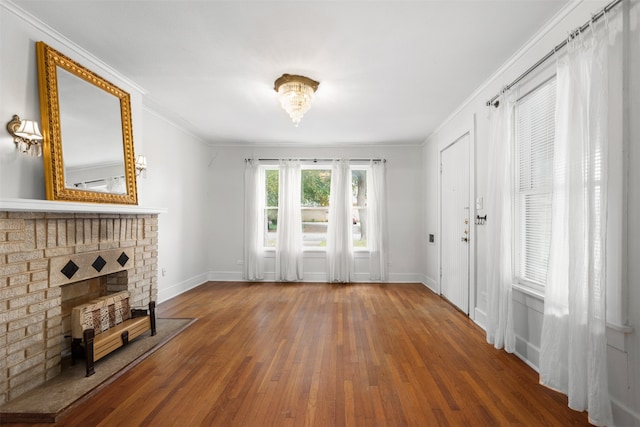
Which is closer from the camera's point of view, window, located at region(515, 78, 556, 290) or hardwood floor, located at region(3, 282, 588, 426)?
hardwood floor, located at region(3, 282, 588, 426)

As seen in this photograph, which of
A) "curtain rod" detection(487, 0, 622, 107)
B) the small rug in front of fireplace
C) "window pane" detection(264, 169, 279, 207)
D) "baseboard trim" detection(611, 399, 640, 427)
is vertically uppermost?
"curtain rod" detection(487, 0, 622, 107)

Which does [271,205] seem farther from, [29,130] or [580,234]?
[580,234]

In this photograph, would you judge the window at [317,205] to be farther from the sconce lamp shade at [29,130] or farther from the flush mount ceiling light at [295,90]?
the sconce lamp shade at [29,130]

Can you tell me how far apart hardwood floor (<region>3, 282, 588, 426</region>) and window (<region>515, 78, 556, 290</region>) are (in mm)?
891

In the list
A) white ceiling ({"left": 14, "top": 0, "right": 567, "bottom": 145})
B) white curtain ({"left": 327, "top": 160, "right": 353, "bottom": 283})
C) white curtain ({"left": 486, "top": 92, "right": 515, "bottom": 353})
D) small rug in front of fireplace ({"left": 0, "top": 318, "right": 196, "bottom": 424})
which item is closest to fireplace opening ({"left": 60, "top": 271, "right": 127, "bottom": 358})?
small rug in front of fireplace ({"left": 0, "top": 318, "right": 196, "bottom": 424})

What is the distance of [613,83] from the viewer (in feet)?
5.79

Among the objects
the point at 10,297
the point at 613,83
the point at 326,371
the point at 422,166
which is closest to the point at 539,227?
the point at 613,83

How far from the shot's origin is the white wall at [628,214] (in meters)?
1.65

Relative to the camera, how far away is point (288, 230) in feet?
18.6

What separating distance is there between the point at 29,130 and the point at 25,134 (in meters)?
0.04

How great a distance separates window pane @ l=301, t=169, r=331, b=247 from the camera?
19.4 ft

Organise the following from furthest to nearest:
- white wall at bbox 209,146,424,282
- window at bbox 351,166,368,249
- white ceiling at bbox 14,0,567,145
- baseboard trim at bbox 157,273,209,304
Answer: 1. window at bbox 351,166,368,249
2. white wall at bbox 209,146,424,282
3. baseboard trim at bbox 157,273,209,304
4. white ceiling at bbox 14,0,567,145

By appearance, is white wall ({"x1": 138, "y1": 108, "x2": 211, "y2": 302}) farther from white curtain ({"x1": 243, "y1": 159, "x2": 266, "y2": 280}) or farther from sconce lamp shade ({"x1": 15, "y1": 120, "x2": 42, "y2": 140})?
sconce lamp shade ({"x1": 15, "y1": 120, "x2": 42, "y2": 140})

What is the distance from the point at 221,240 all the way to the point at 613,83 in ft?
18.7
